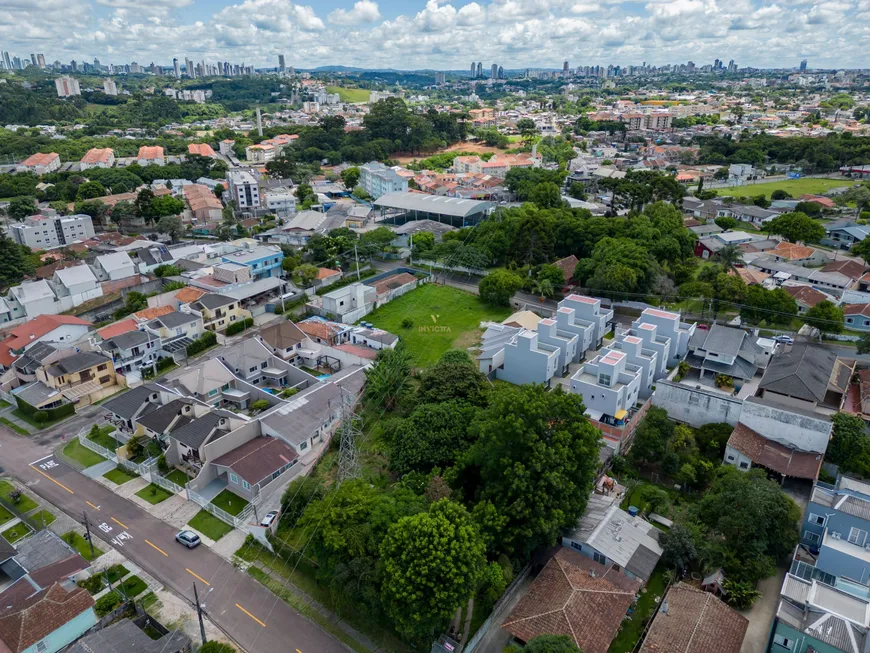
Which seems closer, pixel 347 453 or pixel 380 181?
pixel 347 453

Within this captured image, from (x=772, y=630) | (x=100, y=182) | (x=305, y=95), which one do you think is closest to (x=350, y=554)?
(x=772, y=630)

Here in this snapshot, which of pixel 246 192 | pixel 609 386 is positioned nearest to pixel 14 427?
pixel 609 386

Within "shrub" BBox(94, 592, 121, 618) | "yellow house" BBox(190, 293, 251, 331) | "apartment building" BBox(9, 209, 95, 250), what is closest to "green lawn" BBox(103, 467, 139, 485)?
"shrub" BBox(94, 592, 121, 618)

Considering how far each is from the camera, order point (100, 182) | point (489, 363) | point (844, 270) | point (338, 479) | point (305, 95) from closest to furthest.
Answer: point (338, 479)
point (489, 363)
point (844, 270)
point (100, 182)
point (305, 95)

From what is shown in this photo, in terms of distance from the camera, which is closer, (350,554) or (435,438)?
(350,554)

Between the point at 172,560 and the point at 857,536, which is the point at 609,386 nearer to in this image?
the point at 857,536

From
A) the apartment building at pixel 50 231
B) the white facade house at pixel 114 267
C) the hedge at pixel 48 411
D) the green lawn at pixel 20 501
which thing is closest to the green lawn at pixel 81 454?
the green lawn at pixel 20 501

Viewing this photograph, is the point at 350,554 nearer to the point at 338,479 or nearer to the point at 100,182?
the point at 338,479
